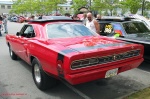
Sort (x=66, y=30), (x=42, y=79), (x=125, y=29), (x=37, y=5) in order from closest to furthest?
(x=42, y=79) → (x=66, y=30) → (x=125, y=29) → (x=37, y=5)

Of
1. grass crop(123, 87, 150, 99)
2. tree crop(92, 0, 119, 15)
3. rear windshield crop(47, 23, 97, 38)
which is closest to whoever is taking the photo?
grass crop(123, 87, 150, 99)

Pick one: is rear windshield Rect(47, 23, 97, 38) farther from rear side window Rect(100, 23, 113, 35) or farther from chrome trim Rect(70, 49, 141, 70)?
rear side window Rect(100, 23, 113, 35)

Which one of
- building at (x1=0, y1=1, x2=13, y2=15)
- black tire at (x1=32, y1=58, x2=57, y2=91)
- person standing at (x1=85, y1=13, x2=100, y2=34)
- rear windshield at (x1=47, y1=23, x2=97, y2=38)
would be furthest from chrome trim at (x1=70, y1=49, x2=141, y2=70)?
building at (x1=0, y1=1, x2=13, y2=15)

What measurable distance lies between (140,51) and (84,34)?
4.68ft

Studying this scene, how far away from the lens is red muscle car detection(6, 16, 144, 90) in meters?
3.69

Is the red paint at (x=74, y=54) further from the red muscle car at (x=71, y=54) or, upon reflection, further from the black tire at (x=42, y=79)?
the black tire at (x=42, y=79)

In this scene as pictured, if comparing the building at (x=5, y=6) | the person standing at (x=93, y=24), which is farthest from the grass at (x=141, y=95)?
the building at (x=5, y=6)

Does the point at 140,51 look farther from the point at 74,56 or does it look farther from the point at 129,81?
the point at 74,56

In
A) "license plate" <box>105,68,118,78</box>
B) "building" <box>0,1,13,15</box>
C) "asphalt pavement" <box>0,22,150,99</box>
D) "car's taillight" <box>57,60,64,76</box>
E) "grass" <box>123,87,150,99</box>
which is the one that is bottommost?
"asphalt pavement" <box>0,22,150,99</box>

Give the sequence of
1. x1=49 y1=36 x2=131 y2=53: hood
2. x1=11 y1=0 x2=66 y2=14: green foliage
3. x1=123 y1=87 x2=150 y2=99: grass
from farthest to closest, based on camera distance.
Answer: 1. x1=11 y1=0 x2=66 y2=14: green foliage
2. x1=123 y1=87 x2=150 y2=99: grass
3. x1=49 y1=36 x2=131 y2=53: hood

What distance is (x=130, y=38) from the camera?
257 inches

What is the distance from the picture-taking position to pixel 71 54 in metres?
3.64

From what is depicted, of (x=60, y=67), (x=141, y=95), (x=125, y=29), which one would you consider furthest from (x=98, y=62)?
(x=125, y=29)

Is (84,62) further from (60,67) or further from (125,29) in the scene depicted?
(125,29)
